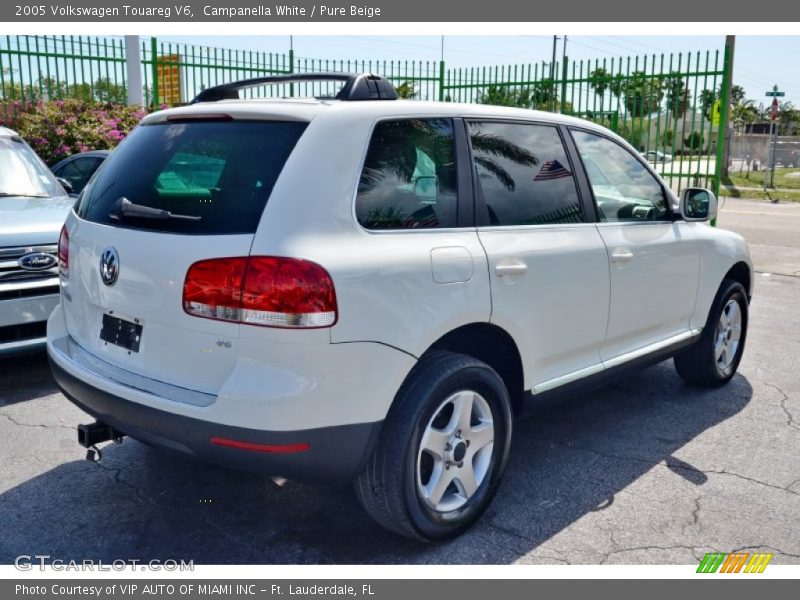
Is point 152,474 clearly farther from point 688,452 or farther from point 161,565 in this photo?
point 688,452

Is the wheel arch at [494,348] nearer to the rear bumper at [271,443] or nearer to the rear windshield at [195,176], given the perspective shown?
the rear bumper at [271,443]

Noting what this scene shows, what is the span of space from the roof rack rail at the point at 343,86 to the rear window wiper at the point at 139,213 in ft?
2.47

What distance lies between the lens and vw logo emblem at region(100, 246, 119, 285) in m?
3.15

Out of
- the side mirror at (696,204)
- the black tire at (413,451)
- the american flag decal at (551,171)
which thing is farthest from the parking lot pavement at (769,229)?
the black tire at (413,451)

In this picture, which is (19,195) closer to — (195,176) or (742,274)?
(195,176)

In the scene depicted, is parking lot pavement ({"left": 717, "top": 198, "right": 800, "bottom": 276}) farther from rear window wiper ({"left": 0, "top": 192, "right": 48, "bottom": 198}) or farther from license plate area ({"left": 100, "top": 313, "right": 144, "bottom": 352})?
license plate area ({"left": 100, "top": 313, "right": 144, "bottom": 352})

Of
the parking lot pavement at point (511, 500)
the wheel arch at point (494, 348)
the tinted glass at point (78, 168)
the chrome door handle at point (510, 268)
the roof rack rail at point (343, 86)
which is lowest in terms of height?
the parking lot pavement at point (511, 500)

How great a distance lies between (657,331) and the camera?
4.64m

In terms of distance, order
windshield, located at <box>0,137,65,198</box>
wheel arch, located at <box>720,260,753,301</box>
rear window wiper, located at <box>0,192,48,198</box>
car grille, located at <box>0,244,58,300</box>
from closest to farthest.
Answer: car grille, located at <box>0,244,58,300</box>
wheel arch, located at <box>720,260,753,301</box>
rear window wiper, located at <box>0,192,48,198</box>
windshield, located at <box>0,137,65,198</box>

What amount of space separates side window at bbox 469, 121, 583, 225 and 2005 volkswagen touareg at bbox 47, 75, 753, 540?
11 millimetres

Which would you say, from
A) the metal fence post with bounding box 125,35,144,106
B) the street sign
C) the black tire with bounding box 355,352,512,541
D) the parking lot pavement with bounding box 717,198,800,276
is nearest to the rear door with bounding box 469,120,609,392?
the black tire with bounding box 355,352,512,541

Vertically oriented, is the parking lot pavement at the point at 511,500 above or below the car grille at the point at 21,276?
below

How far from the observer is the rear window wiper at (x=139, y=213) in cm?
303

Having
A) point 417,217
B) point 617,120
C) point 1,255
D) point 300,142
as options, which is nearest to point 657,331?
point 417,217
